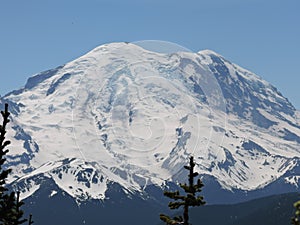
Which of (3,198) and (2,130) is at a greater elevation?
(2,130)

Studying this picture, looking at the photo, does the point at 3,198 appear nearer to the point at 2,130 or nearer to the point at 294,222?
the point at 2,130

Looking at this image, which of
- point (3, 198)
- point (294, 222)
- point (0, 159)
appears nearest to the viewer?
point (294, 222)

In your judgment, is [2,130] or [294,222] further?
[2,130]

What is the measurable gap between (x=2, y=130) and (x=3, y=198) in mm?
4278

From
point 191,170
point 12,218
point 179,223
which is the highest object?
point 191,170

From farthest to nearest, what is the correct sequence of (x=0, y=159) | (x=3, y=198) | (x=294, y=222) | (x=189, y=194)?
(x=3, y=198) < (x=0, y=159) < (x=189, y=194) < (x=294, y=222)

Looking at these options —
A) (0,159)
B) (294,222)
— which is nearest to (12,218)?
(0,159)

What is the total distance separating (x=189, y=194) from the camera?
34.0 m

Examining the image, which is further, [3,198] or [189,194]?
[3,198]

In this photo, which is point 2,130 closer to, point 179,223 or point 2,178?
point 2,178

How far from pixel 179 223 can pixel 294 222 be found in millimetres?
7240

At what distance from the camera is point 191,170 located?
34.5 m

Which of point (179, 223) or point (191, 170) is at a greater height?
point (191, 170)

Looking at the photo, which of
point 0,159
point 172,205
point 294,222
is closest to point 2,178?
point 0,159
